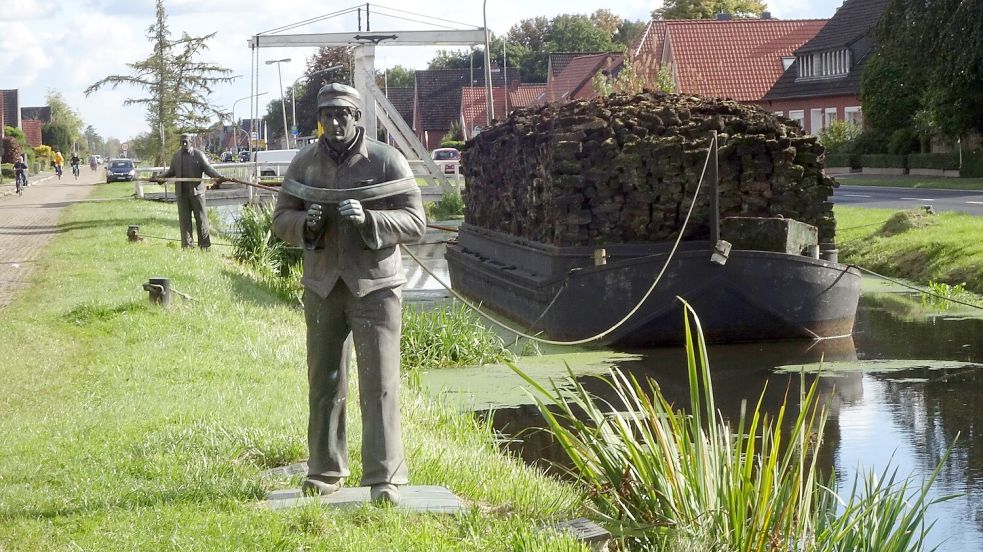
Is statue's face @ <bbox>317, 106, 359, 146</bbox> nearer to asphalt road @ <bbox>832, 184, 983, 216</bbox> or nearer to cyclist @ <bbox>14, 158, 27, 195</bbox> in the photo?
asphalt road @ <bbox>832, 184, 983, 216</bbox>

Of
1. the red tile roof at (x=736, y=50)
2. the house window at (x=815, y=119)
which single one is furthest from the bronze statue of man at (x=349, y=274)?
the house window at (x=815, y=119)

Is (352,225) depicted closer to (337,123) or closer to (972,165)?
(337,123)

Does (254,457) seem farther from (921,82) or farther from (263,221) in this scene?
(921,82)

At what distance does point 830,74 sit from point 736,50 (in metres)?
5.44

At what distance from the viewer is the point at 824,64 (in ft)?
209

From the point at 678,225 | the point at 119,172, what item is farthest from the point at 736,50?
the point at 678,225

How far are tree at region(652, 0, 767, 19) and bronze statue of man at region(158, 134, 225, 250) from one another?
208 feet

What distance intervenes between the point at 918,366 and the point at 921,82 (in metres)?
36.5

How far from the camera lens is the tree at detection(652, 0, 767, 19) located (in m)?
83.6

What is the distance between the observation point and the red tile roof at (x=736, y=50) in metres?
64.4

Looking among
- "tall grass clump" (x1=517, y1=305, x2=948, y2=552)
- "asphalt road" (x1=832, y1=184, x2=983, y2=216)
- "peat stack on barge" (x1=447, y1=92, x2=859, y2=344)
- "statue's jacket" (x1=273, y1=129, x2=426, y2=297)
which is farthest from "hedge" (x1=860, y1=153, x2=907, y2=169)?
"statue's jacket" (x1=273, y1=129, x2=426, y2=297)

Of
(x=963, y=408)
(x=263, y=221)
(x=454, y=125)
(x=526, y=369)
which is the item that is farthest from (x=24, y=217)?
(x=454, y=125)

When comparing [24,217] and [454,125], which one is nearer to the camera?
[24,217]

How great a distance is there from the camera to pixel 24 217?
36.6m
